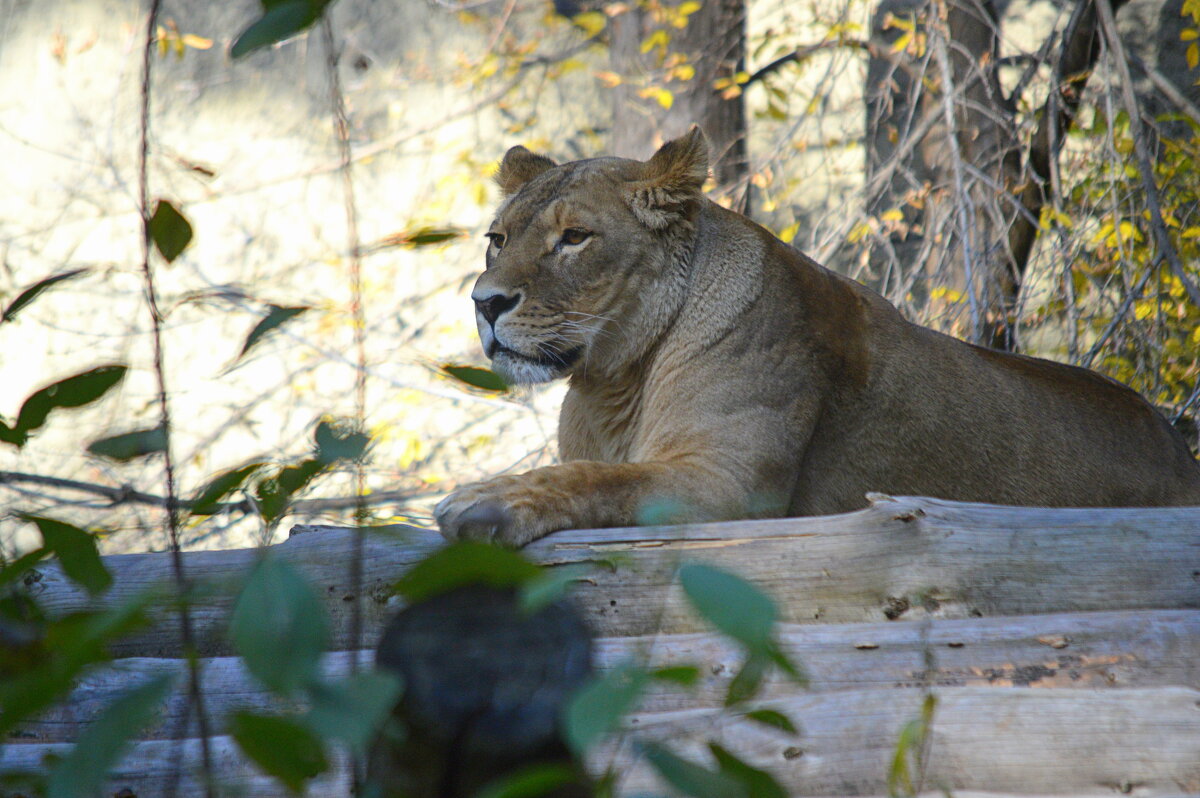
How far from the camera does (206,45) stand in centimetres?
625

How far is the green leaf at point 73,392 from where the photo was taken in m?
0.95

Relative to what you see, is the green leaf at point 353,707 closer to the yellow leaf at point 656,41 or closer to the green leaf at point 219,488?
the green leaf at point 219,488

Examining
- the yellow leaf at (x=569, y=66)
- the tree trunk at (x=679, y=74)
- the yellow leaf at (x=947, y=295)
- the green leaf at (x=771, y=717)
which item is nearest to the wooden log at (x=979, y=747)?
the green leaf at (x=771, y=717)

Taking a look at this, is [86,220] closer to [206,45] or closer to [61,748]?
[206,45]

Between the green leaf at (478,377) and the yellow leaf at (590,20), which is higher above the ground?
the yellow leaf at (590,20)

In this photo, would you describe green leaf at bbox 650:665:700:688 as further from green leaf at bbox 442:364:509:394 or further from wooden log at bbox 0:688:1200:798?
wooden log at bbox 0:688:1200:798

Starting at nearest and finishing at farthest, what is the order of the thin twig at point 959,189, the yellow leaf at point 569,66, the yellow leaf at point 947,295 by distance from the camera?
the thin twig at point 959,189 → the yellow leaf at point 947,295 → the yellow leaf at point 569,66

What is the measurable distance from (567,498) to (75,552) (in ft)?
4.55

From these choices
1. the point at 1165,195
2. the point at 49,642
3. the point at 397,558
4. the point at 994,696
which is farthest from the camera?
the point at 1165,195

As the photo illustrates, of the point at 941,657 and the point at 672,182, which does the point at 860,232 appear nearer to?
the point at 672,182

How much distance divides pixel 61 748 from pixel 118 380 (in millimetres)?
1213

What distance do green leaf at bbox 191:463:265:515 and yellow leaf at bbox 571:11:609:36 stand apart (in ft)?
19.1

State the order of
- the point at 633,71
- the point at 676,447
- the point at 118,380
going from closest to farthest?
the point at 118,380, the point at 676,447, the point at 633,71

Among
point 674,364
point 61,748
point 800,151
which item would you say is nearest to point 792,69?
point 800,151
